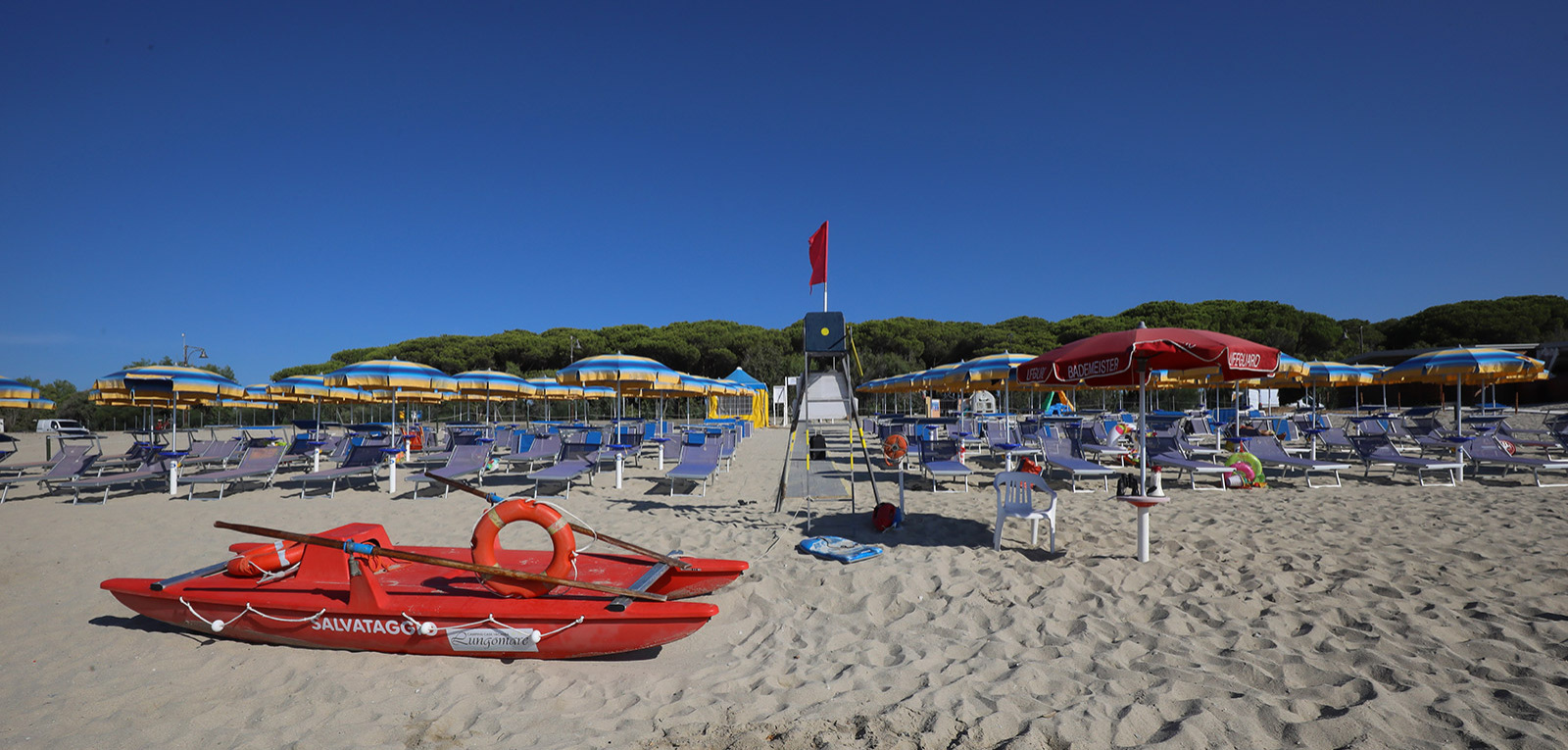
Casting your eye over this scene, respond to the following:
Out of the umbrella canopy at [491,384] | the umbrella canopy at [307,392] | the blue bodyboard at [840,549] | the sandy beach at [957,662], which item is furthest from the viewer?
the umbrella canopy at [307,392]

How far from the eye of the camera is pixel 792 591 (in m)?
4.20

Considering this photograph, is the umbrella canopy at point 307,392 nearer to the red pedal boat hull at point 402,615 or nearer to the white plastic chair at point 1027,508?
the red pedal boat hull at point 402,615

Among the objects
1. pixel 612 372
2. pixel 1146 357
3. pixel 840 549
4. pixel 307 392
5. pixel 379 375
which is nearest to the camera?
pixel 840 549

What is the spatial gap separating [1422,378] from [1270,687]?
42.5ft

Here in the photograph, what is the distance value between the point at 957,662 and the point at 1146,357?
3070 millimetres

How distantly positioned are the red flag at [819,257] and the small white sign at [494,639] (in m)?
3.71

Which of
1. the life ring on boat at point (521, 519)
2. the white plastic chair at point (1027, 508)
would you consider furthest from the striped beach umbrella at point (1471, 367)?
the life ring on boat at point (521, 519)

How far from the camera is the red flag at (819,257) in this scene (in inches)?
229

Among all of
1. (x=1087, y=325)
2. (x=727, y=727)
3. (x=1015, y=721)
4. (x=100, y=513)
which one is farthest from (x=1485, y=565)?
(x=1087, y=325)

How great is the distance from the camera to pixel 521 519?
3408 mm

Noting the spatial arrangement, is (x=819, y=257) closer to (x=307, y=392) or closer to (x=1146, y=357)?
(x=1146, y=357)

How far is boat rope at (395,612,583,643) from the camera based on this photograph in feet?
10.3

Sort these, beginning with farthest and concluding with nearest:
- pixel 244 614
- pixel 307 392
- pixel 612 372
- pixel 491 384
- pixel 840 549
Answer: pixel 307 392 → pixel 491 384 → pixel 612 372 → pixel 840 549 → pixel 244 614

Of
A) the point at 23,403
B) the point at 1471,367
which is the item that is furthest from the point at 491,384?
the point at 1471,367
